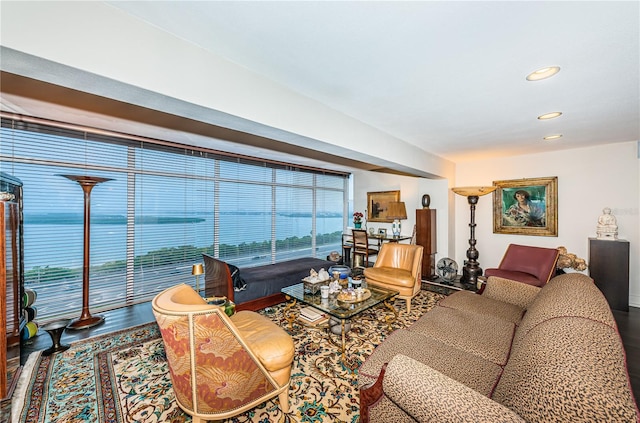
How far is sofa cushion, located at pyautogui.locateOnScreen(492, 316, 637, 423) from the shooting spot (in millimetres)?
762

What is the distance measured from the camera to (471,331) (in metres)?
1.94

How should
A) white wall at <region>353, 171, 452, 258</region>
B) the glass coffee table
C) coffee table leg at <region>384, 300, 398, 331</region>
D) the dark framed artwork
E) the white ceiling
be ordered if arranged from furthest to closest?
the dark framed artwork < white wall at <region>353, 171, 452, 258</region> < coffee table leg at <region>384, 300, 398, 331</region> < the glass coffee table < the white ceiling

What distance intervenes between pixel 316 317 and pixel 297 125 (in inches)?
80.6

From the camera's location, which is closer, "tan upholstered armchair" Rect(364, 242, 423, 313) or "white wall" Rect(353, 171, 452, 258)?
"tan upholstered armchair" Rect(364, 242, 423, 313)

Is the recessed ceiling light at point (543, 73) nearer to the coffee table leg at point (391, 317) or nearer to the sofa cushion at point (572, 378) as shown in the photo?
the sofa cushion at point (572, 378)

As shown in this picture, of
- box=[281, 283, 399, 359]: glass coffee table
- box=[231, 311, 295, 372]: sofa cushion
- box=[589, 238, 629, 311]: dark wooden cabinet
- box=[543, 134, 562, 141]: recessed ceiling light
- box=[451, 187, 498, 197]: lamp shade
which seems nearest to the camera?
box=[231, 311, 295, 372]: sofa cushion

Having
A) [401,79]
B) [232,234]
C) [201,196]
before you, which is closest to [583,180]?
[401,79]

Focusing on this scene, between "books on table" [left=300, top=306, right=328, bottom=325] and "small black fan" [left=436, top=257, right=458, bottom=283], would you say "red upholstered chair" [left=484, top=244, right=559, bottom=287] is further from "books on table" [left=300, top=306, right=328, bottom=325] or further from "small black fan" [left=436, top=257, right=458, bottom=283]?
"books on table" [left=300, top=306, right=328, bottom=325]

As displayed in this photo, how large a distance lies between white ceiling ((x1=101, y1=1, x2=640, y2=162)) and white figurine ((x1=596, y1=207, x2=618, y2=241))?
1.60m

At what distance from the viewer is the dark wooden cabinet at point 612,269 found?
3398 mm

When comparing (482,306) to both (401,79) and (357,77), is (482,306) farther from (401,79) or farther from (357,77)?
(357,77)

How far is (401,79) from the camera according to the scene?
6.25 feet

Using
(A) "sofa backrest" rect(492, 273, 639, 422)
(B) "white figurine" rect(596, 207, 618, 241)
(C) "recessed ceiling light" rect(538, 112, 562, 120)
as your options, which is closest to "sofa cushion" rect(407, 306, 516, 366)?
(A) "sofa backrest" rect(492, 273, 639, 422)

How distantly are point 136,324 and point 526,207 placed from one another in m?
6.24
